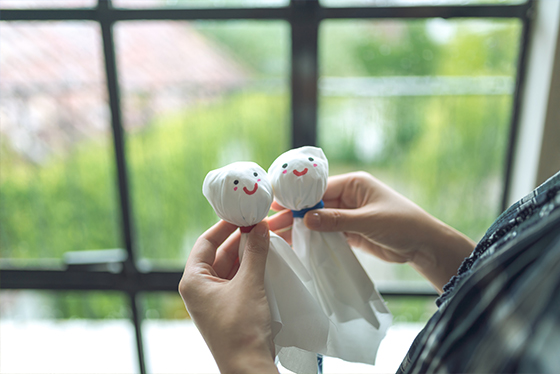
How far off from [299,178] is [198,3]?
1.90 feet

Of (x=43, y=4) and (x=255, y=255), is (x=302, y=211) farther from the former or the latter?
(x=43, y=4)

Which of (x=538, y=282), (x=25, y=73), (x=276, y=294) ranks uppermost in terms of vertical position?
(x=25, y=73)

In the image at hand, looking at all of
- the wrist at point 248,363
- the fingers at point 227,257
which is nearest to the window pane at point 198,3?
the fingers at point 227,257

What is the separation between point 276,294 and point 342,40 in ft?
2.12

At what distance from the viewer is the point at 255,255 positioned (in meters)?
0.53

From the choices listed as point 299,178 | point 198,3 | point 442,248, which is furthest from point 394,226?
point 198,3

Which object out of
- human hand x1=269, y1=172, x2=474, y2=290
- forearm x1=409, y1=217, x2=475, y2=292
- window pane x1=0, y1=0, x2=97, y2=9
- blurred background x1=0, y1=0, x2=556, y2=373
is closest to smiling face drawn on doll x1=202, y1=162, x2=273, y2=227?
human hand x1=269, y1=172, x2=474, y2=290

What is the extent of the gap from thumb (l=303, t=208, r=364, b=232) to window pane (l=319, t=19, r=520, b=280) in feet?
1.26

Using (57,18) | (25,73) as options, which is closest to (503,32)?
(57,18)

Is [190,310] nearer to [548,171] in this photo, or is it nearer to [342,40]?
[342,40]

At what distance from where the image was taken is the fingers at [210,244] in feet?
1.86

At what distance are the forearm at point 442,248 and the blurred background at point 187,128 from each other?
334 mm

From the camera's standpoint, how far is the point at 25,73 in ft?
3.18

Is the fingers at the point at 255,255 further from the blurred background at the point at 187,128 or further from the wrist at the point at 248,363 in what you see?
the blurred background at the point at 187,128
